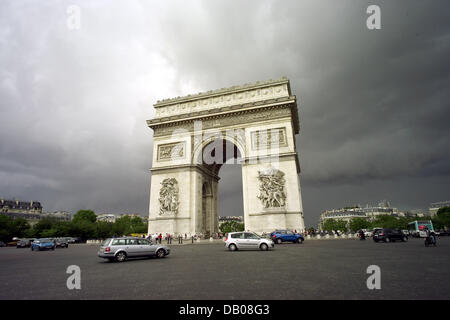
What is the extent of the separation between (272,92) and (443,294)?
24.0 metres

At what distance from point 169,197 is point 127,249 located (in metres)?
15.3

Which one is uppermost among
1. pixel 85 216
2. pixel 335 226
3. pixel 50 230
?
pixel 85 216

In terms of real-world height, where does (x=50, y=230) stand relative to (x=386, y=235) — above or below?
above

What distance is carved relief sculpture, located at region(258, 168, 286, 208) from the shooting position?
76.0ft

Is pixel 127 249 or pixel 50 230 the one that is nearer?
pixel 127 249

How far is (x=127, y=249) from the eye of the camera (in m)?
11.1

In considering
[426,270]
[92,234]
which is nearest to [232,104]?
[426,270]

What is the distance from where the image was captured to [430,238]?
1452cm

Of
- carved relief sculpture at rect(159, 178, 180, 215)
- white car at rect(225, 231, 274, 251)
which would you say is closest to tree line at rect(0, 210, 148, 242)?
carved relief sculpture at rect(159, 178, 180, 215)

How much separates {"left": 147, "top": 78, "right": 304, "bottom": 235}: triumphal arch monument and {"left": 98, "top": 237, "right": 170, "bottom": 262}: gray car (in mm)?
13014
